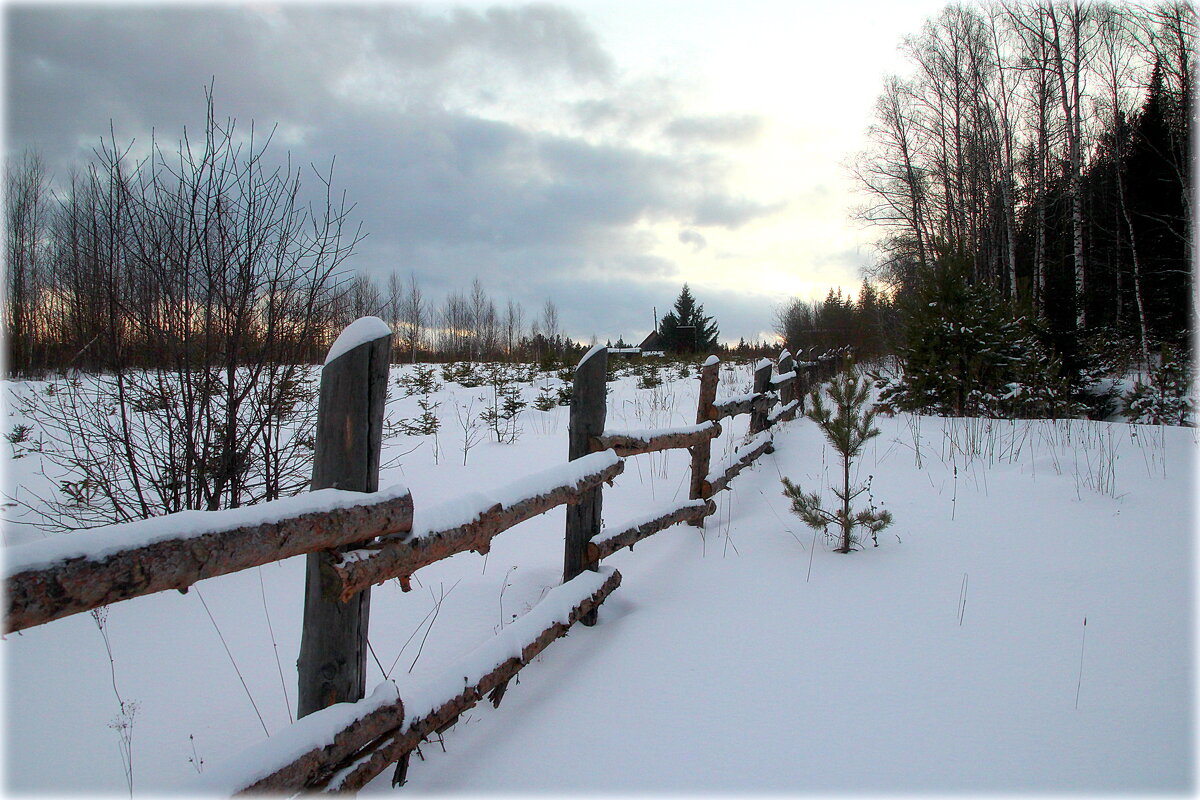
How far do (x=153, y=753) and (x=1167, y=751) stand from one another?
11.2 feet

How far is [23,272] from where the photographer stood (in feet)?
51.5

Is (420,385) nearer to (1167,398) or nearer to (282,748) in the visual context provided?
(282,748)

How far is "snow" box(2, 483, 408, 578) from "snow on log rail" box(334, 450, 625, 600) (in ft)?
0.59

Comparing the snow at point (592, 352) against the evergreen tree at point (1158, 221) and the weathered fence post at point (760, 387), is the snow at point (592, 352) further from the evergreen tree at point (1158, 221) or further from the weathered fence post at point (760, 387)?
the evergreen tree at point (1158, 221)

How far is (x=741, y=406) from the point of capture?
19.0 ft

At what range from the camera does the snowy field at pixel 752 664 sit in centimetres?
192

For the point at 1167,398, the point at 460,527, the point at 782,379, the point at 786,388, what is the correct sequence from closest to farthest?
the point at 460,527 → the point at 782,379 → the point at 1167,398 → the point at 786,388

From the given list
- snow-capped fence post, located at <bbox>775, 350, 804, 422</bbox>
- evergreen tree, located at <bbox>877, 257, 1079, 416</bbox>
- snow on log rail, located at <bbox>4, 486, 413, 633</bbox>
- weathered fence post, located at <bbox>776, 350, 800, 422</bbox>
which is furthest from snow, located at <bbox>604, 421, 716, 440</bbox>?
evergreen tree, located at <bbox>877, 257, 1079, 416</bbox>

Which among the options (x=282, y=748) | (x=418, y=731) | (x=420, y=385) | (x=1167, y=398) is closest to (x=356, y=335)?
(x=282, y=748)

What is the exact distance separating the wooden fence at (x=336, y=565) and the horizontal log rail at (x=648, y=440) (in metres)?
0.43

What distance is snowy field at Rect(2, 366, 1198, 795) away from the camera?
6.29ft

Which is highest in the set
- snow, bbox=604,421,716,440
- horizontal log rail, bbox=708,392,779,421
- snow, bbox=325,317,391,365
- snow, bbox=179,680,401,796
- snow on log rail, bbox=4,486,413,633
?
snow, bbox=325,317,391,365

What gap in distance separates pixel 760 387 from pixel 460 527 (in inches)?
215

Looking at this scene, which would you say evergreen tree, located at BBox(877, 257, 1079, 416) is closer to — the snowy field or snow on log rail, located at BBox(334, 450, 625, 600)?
the snowy field
